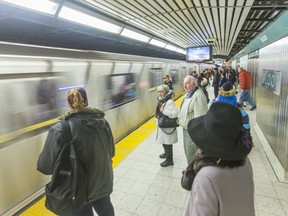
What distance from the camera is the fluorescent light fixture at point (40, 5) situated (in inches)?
108

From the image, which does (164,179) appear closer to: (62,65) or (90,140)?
(90,140)

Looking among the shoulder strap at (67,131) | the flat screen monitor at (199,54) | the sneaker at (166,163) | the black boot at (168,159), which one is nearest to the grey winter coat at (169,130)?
the black boot at (168,159)

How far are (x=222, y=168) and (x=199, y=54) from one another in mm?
9443

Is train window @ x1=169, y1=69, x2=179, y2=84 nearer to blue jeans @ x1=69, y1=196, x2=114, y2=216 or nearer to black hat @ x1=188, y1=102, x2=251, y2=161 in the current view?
blue jeans @ x1=69, y1=196, x2=114, y2=216

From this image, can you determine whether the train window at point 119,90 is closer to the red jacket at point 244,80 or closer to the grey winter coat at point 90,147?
the grey winter coat at point 90,147

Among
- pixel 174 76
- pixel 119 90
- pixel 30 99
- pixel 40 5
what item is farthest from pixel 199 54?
pixel 30 99

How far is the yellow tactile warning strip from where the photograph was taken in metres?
2.30

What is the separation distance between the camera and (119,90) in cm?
443

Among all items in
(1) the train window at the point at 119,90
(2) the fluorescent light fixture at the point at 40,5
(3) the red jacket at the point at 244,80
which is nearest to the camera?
(2) the fluorescent light fixture at the point at 40,5

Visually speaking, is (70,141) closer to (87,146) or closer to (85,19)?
(87,146)

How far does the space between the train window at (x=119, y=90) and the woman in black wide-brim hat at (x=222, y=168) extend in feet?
10.6

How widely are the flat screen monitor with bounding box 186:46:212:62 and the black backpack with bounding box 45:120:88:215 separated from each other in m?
9.00

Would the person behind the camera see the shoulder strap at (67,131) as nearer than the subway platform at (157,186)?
Yes

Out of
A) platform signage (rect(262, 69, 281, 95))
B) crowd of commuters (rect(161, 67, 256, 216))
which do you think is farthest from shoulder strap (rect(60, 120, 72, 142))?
platform signage (rect(262, 69, 281, 95))
